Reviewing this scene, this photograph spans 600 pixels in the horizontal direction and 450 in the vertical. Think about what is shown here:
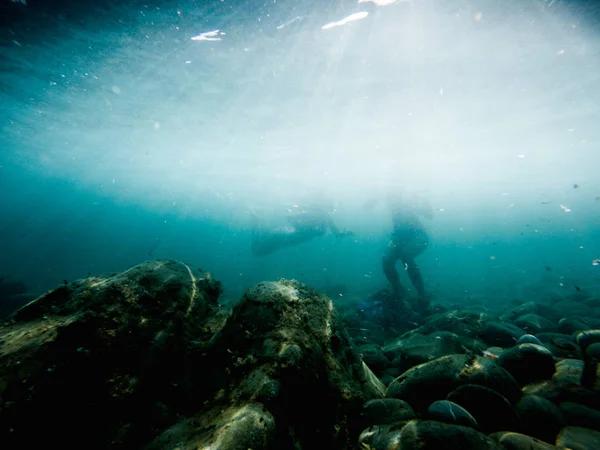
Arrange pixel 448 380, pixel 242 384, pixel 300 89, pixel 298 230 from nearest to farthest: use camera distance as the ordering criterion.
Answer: pixel 242 384 → pixel 448 380 → pixel 300 89 → pixel 298 230

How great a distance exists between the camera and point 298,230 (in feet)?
95.8

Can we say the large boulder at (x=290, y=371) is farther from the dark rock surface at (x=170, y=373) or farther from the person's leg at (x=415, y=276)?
the person's leg at (x=415, y=276)

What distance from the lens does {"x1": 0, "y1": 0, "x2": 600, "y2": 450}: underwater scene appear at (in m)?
2.61

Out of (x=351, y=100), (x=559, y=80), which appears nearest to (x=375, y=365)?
(x=351, y=100)

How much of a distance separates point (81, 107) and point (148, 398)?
24.9 metres

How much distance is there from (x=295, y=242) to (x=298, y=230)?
1.73 m

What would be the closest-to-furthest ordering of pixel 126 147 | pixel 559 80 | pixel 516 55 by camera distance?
pixel 516 55 < pixel 559 80 < pixel 126 147

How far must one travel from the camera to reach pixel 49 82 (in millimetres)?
15836

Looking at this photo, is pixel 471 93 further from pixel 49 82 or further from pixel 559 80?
pixel 49 82

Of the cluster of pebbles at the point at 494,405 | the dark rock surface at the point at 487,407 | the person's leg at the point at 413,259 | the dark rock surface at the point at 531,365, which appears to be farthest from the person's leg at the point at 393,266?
the dark rock surface at the point at 487,407

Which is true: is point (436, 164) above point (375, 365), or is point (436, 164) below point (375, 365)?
above

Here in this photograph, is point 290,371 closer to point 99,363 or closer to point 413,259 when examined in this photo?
point 99,363

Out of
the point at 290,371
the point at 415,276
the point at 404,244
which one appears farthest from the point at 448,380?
the point at 404,244

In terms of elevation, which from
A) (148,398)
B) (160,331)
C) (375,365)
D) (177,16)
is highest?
(177,16)
